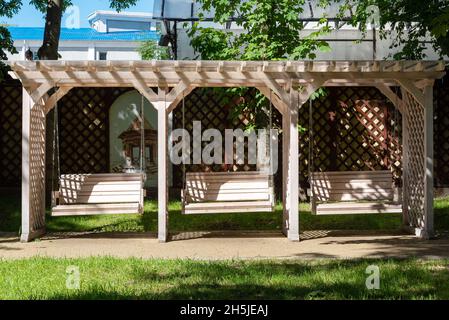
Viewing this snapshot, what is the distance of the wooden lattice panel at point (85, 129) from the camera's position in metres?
9.43

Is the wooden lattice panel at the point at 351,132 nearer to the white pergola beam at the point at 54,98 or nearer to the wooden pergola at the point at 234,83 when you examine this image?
the wooden pergola at the point at 234,83

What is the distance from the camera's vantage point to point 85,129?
949 centimetres

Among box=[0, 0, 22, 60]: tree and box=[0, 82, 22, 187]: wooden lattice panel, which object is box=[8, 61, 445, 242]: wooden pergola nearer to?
box=[0, 0, 22, 60]: tree

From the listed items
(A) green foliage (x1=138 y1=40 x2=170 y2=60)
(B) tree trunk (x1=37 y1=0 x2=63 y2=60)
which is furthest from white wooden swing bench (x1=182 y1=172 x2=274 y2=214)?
(A) green foliage (x1=138 y1=40 x2=170 y2=60)

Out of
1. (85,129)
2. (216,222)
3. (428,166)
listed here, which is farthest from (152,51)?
(428,166)

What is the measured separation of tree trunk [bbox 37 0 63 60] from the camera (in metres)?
7.45

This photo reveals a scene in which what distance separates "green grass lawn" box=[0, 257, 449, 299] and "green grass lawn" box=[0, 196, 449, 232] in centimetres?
222

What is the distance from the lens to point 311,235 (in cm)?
561

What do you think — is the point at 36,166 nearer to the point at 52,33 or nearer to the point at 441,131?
the point at 52,33

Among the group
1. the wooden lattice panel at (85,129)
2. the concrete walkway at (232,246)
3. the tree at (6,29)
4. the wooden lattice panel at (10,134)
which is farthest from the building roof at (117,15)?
the concrete walkway at (232,246)

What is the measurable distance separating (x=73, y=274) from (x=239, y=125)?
6022 mm

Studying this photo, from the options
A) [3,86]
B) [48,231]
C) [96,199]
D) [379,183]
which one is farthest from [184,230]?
[3,86]

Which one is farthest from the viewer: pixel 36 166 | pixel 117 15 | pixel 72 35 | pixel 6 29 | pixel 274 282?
pixel 117 15

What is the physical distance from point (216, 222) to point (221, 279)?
3253mm
